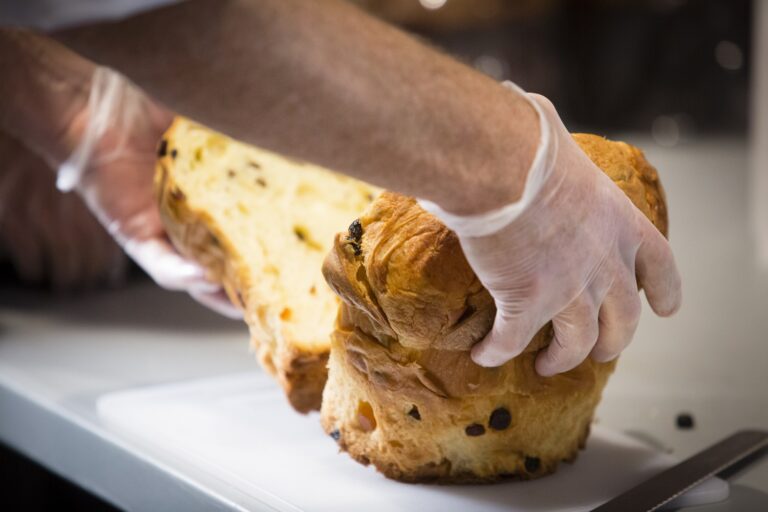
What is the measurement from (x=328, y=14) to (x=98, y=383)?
994mm

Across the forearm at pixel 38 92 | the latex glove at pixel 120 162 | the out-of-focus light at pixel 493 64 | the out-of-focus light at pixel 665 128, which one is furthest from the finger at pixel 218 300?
the out-of-focus light at pixel 493 64

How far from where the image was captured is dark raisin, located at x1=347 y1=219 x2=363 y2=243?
1.03 meters

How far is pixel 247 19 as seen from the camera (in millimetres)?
740

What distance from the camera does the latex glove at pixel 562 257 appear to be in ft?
2.87

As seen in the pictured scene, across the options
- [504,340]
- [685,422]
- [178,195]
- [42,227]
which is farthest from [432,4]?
[504,340]

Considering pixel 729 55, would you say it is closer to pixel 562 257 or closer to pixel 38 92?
pixel 38 92

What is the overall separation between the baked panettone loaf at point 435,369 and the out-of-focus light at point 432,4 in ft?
17.0

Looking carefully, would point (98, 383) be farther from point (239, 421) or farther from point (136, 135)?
point (136, 135)

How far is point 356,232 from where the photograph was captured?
3.38ft

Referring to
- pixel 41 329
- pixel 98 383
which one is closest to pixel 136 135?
pixel 41 329

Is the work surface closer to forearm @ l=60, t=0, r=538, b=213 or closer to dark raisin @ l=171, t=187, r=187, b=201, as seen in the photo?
dark raisin @ l=171, t=187, r=187, b=201

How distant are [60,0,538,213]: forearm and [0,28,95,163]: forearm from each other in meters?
1.14

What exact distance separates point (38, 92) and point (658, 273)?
1.38 metres

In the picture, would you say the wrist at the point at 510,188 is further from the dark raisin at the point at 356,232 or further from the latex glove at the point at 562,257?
the dark raisin at the point at 356,232
